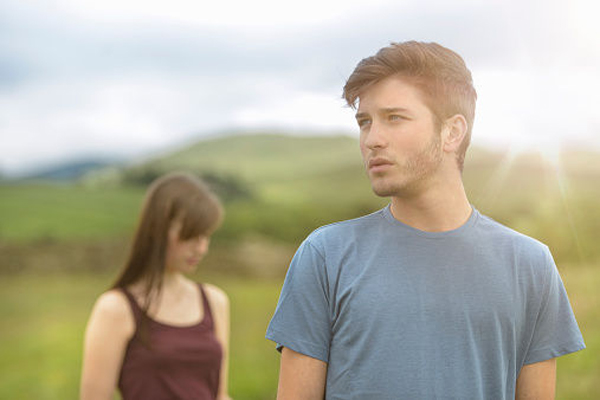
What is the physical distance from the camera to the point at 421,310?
1756 millimetres

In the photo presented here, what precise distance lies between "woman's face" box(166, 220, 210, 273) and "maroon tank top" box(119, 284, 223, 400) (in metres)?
0.27

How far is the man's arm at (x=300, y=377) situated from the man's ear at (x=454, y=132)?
80cm

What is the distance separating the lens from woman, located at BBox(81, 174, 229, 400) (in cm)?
263

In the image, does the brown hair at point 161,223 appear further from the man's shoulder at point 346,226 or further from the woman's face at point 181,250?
the man's shoulder at point 346,226

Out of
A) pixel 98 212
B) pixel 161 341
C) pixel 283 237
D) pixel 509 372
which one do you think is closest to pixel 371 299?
pixel 509 372

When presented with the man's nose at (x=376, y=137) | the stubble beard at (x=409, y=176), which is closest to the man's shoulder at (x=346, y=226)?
the stubble beard at (x=409, y=176)

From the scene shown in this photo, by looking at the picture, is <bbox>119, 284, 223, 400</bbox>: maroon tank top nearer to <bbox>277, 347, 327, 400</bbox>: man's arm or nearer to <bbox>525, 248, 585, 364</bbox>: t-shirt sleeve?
<bbox>277, 347, 327, 400</bbox>: man's arm

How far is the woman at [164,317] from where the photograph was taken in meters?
2.63

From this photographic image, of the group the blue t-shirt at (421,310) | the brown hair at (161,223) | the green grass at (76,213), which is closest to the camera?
the blue t-shirt at (421,310)

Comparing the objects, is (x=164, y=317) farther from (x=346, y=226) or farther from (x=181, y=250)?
(x=346, y=226)

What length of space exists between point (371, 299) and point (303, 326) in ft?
0.71

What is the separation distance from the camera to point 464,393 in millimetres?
1725

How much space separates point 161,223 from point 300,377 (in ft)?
4.51

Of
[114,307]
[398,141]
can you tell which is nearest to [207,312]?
[114,307]
